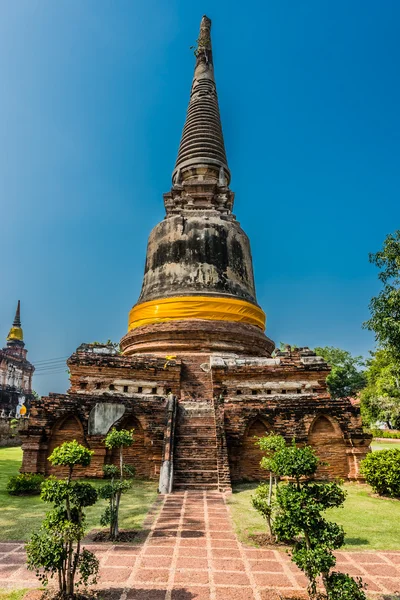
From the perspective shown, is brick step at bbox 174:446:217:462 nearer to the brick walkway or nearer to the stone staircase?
A: the stone staircase

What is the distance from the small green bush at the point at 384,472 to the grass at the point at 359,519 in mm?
270

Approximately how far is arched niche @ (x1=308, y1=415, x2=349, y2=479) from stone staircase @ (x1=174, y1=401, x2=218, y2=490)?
2.66 metres

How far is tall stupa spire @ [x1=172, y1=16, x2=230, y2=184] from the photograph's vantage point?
20906mm

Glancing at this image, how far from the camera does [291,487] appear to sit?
14.6ft

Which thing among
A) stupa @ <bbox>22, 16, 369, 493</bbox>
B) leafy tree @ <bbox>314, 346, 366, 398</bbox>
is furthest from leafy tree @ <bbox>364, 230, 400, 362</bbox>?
leafy tree @ <bbox>314, 346, 366, 398</bbox>

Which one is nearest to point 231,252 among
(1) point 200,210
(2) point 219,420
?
(1) point 200,210

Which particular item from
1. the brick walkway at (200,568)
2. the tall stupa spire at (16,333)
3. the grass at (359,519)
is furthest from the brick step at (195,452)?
the tall stupa spire at (16,333)

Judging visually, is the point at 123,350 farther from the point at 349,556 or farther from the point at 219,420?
the point at 349,556

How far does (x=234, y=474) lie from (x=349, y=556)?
→ 5.06 metres

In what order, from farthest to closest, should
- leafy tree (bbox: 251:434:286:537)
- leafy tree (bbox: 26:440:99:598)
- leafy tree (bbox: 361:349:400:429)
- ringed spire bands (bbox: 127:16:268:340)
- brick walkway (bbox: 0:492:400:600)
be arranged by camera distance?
leafy tree (bbox: 361:349:400:429) < ringed spire bands (bbox: 127:16:268:340) < leafy tree (bbox: 251:434:286:537) < brick walkway (bbox: 0:492:400:600) < leafy tree (bbox: 26:440:99:598)

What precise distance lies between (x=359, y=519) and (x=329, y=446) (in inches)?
135

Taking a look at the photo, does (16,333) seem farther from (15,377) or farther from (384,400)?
(384,400)

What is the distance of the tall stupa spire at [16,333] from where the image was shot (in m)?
52.5

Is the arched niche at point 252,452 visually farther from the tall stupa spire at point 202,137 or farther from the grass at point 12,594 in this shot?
the tall stupa spire at point 202,137
